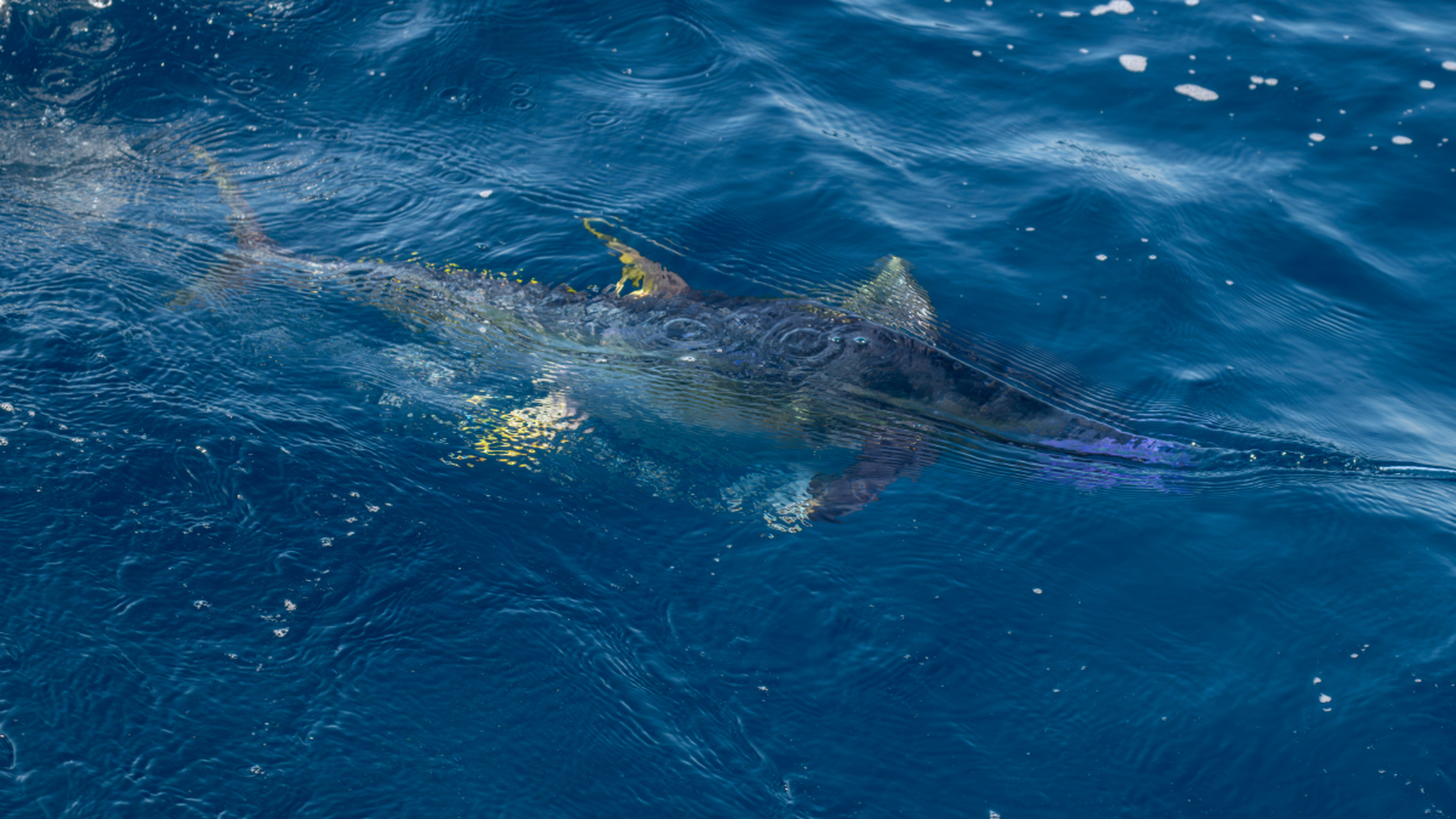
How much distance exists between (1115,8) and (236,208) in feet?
46.8

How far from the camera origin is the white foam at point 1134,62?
14.2 metres

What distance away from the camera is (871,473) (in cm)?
869

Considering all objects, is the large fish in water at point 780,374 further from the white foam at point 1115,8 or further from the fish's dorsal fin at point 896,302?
the white foam at point 1115,8

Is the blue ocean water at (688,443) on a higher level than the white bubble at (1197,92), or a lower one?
lower

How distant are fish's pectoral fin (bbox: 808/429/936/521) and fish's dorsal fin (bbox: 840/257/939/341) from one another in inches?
51.1

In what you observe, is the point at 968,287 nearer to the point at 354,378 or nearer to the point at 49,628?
the point at 354,378

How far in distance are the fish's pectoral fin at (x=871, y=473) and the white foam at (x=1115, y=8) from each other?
1069cm

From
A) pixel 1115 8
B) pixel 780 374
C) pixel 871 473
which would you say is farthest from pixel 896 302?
pixel 1115 8

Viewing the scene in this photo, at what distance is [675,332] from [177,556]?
4966 mm

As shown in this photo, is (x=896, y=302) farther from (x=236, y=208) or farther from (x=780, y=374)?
(x=236, y=208)

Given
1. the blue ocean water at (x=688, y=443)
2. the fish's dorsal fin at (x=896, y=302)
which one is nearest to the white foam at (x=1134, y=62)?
the blue ocean water at (x=688, y=443)

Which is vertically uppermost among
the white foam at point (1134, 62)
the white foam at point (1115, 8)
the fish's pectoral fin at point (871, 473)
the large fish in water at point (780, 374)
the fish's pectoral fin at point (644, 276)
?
the white foam at point (1115, 8)

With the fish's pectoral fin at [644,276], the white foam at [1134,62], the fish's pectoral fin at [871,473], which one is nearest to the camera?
the fish's pectoral fin at [871,473]

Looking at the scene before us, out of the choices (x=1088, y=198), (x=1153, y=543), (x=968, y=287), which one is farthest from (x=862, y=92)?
(x=1153, y=543)
